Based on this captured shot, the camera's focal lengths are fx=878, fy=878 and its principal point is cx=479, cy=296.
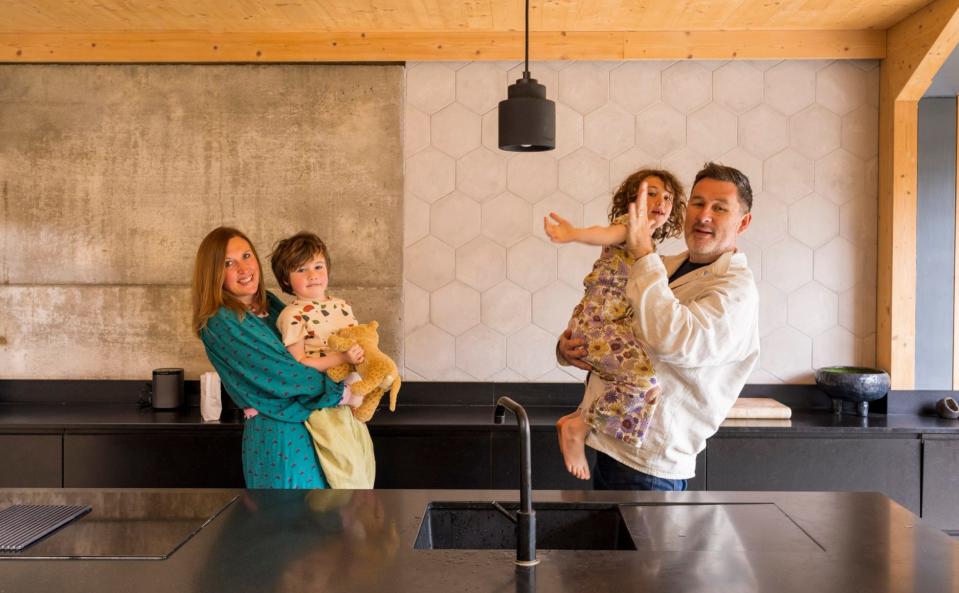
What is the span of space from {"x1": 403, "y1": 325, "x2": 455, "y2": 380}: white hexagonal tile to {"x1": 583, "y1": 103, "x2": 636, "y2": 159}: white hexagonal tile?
1100mm

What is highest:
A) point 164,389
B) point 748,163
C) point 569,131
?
point 569,131

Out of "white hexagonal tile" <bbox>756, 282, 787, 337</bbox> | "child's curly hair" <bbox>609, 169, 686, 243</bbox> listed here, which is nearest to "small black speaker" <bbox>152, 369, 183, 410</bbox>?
"child's curly hair" <bbox>609, 169, 686, 243</bbox>

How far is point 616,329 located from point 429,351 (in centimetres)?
181

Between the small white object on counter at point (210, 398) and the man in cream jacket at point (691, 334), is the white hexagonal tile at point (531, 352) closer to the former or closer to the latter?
the small white object on counter at point (210, 398)

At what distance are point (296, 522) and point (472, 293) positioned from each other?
7.18 feet

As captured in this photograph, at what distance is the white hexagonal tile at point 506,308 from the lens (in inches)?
158

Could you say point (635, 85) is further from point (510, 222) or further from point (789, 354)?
point (789, 354)

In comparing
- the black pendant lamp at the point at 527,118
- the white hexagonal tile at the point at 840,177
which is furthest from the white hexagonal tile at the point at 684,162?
the black pendant lamp at the point at 527,118

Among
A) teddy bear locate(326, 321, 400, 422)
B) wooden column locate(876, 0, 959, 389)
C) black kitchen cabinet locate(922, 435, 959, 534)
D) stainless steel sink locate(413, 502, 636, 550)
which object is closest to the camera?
stainless steel sink locate(413, 502, 636, 550)

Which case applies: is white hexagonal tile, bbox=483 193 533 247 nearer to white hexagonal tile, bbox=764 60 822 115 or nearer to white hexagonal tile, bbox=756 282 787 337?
white hexagonal tile, bbox=756 282 787 337

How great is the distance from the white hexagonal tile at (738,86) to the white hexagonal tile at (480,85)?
3.17ft

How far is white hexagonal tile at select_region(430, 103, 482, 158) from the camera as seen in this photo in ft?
13.2

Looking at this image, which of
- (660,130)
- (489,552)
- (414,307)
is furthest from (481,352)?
(489,552)

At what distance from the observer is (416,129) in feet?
13.2
